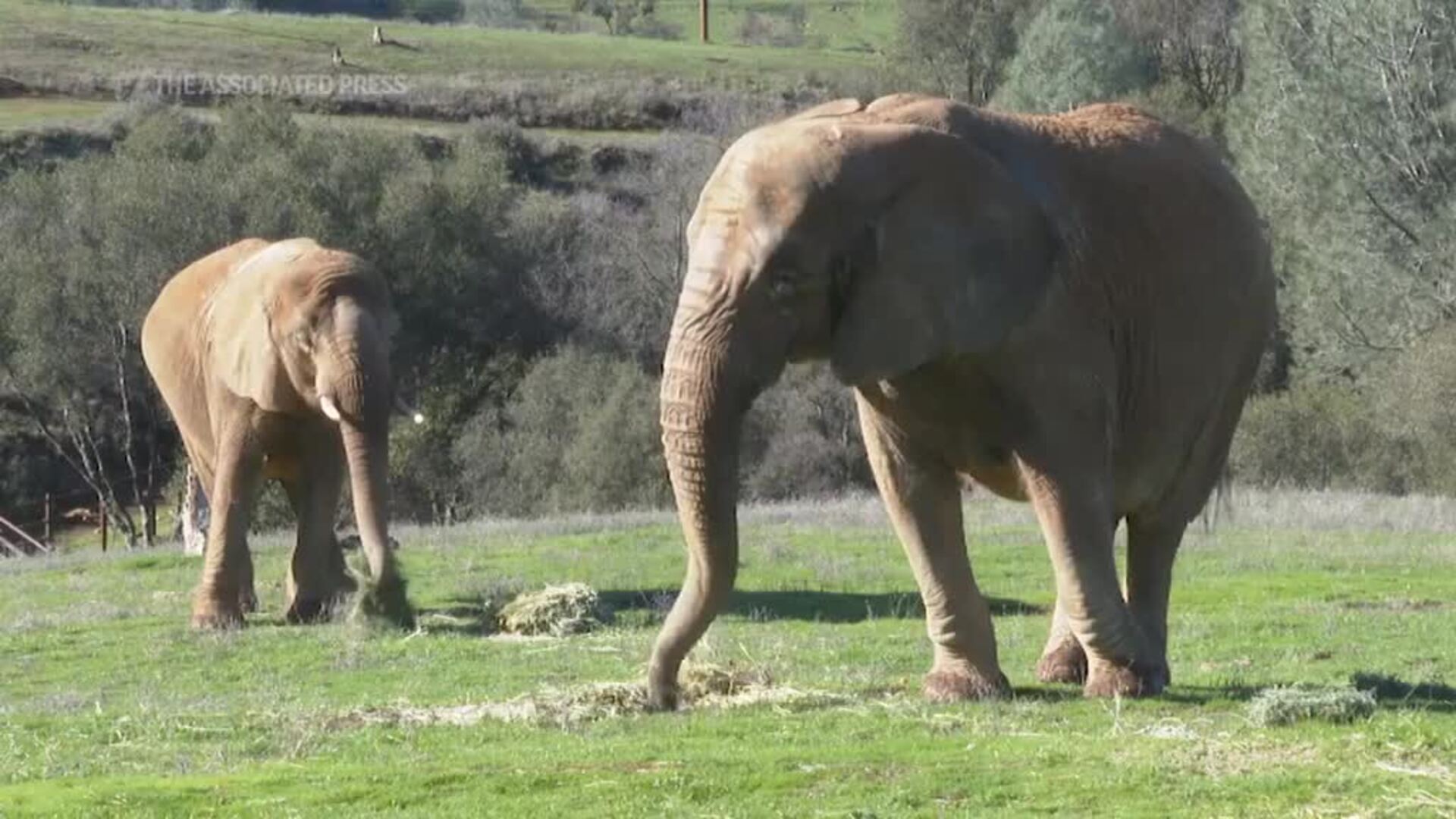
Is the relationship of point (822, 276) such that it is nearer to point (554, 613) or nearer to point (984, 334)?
point (984, 334)

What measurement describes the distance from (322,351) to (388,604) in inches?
104

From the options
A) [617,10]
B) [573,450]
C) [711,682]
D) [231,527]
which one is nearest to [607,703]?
[711,682]

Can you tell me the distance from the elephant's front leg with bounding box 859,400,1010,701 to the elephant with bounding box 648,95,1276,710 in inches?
0.6

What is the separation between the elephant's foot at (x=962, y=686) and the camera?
14.7 meters

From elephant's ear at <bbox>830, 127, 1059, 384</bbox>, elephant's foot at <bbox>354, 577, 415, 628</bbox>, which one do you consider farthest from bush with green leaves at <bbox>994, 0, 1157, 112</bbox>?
elephant's ear at <bbox>830, 127, 1059, 384</bbox>

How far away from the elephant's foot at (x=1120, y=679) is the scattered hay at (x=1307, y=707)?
2.73ft

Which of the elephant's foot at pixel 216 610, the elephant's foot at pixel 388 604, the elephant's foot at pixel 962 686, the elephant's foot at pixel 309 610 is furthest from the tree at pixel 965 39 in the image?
the elephant's foot at pixel 962 686

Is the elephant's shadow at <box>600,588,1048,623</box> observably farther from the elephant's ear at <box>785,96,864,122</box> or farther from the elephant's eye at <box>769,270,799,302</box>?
the elephant's eye at <box>769,270,799,302</box>

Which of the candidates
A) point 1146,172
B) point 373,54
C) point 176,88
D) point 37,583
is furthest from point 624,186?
point 1146,172

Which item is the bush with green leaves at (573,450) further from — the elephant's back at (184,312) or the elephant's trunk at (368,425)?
the elephant's trunk at (368,425)

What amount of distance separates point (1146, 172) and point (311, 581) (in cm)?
1139

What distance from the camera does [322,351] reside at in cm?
2330

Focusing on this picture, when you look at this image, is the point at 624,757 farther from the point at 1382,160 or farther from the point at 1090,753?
the point at 1382,160

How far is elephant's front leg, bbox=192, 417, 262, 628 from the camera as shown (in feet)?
78.7
